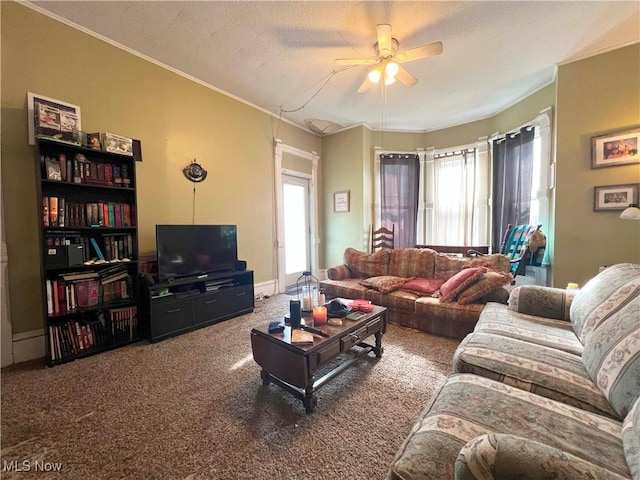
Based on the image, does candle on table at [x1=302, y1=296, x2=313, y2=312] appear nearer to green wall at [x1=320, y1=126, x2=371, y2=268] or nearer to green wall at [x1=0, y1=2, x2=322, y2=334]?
green wall at [x1=0, y1=2, x2=322, y2=334]

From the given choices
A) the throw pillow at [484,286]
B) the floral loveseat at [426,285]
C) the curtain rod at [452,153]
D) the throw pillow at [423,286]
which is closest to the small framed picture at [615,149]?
the floral loveseat at [426,285]

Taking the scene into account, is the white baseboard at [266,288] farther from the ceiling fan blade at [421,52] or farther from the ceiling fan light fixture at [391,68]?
the ceiling fan blade at [421,52]

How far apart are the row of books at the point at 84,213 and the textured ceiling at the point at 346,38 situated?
168 centimetres

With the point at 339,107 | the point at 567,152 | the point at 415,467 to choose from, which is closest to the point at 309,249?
the point at 339,107

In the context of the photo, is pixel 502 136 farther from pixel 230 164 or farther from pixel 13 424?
pixel 13 424

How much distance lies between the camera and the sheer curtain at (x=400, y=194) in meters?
5.24

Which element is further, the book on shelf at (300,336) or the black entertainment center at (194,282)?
the black entertainment center at (194,282)

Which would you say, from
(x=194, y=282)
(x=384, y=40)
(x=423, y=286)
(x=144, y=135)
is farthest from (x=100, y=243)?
(x=423, y=286)

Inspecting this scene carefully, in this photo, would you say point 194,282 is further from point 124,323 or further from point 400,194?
point 400,194

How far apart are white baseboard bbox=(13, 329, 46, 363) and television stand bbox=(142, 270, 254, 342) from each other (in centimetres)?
81

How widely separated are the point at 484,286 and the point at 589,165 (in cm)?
193

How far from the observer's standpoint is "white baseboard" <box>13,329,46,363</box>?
7.37ft

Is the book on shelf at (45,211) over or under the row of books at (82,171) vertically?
under

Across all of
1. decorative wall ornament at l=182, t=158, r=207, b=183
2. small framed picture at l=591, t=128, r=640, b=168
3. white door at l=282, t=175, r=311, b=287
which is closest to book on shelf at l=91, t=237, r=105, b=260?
decorative wall ornament at l=182, t=158, r=207, b=183
